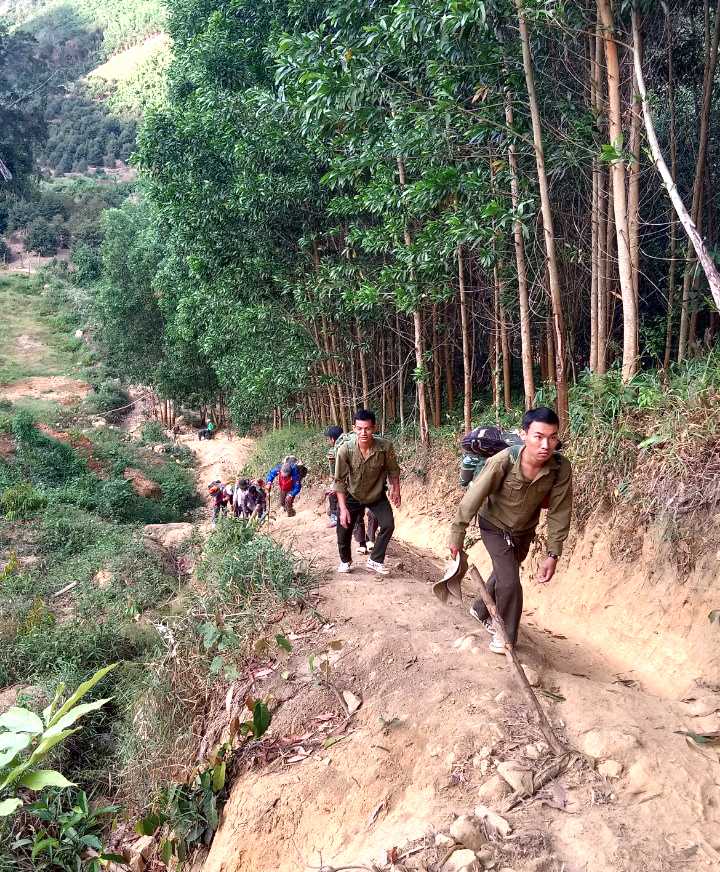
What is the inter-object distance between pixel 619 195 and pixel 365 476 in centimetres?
323

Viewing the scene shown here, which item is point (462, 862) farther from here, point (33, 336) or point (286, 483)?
point (33, 336)

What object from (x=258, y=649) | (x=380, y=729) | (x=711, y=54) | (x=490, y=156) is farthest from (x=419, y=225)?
(x=380, y=729)

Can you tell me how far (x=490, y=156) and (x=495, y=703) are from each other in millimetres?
4976

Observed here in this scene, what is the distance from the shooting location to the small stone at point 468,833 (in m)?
2.28

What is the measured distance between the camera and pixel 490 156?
19.1 ft

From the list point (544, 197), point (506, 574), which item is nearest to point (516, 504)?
point (506, 574)

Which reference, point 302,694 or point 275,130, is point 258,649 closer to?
point 302,694

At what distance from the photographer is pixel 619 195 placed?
16.7ft

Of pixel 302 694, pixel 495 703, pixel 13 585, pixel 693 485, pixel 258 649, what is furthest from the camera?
pixel 13 585

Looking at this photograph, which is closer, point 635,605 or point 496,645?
point 496,645

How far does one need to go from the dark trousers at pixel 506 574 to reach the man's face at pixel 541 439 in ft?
2.24

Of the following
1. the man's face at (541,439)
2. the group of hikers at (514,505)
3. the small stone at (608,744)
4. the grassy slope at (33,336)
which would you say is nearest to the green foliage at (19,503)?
the group of hikers at (514,505)

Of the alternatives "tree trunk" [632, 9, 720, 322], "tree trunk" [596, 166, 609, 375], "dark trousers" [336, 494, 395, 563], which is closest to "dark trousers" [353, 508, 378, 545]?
"dark trousers" [336, 494, 395, 563]

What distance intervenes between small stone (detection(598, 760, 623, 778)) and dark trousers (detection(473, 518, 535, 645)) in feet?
3.54
